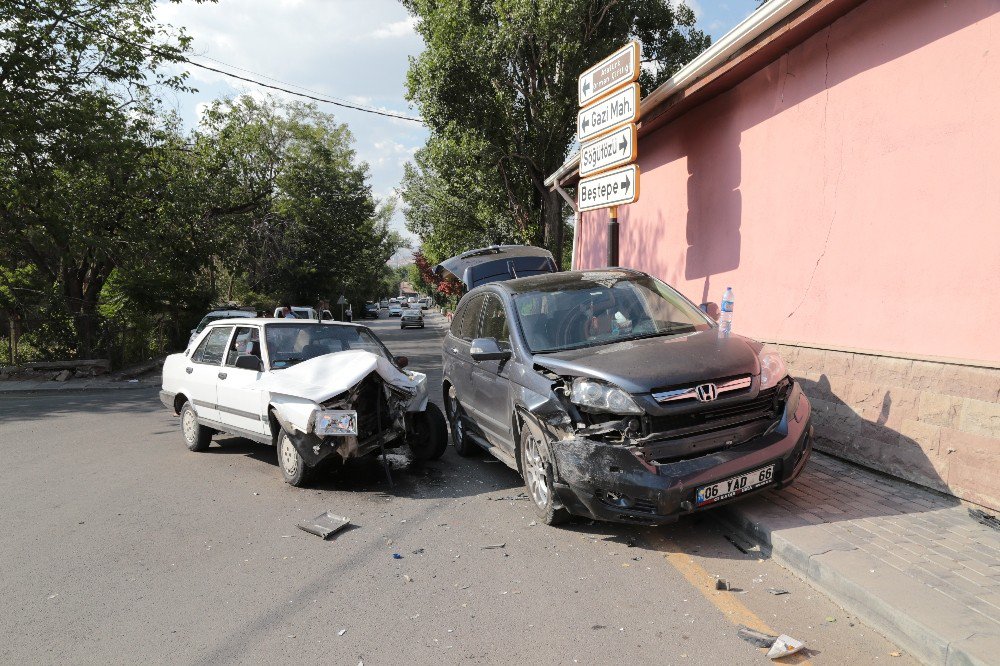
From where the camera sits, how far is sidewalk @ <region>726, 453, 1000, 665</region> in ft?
9.86

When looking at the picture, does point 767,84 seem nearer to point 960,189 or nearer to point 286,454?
point 960,189

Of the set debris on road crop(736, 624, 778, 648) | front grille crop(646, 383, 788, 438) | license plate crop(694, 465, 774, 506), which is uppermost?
front grille crop(646, 383, 788, 438)

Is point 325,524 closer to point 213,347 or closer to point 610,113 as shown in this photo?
point 213,347

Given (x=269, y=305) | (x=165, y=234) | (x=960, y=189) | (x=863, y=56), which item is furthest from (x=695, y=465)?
(x=269, y=305)

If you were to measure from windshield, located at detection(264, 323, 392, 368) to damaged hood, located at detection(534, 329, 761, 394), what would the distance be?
287 cm

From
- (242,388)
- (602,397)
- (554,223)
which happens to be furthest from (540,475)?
(554,223)

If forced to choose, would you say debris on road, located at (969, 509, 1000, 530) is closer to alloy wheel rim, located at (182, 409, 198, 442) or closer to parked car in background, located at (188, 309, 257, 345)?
alloy wheel rim, located at (182, 409, 198, 442)

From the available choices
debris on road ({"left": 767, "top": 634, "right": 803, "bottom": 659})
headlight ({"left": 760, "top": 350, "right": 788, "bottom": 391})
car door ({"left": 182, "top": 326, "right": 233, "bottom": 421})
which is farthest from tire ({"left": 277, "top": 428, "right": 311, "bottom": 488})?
debris on road ({"left": 767, "top": 634, "right": 803, "bottom": 659})

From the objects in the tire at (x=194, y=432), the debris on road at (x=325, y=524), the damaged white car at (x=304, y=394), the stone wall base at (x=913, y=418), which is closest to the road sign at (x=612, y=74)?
the stone wall base at (x=913, y=418)

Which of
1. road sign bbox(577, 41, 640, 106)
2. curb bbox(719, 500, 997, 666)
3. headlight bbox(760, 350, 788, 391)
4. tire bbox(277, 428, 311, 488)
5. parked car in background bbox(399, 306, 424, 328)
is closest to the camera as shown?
curb bbox(719, 500, 997, 666)

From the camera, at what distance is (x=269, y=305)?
112ft

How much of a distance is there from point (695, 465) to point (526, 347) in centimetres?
170

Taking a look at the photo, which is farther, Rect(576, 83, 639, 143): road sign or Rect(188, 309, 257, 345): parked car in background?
Rect(188, 309, 257, 345): parked car in background

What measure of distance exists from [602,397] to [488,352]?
137 cm
